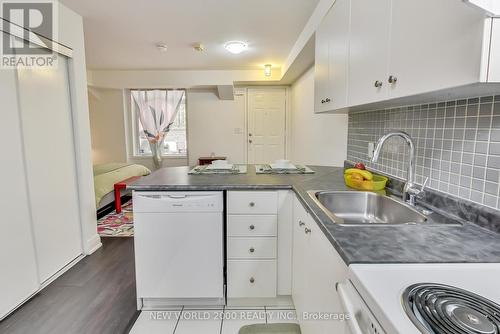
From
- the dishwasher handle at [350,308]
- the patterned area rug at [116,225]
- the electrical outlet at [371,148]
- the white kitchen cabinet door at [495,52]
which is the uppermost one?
the white kitchen cabinet door at [495,52]

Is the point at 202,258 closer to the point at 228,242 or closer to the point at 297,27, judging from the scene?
the point at 228,242

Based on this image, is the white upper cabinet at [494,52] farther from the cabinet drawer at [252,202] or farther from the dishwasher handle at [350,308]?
the cabinet drawer at [252,202]

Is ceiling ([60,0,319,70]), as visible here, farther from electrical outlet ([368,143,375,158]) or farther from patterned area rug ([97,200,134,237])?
patterned area rug ([97,200,134,237])

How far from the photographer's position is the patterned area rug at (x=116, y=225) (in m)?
3.12

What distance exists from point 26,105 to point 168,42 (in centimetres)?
191

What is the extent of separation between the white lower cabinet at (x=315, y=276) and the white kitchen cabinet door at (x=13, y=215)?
1.82m

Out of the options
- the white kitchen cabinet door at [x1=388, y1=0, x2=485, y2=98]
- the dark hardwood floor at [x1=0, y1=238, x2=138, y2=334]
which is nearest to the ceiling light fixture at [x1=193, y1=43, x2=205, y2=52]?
the dark hardwood floor at [x1=0, y1=238, x2=138, y2=334]

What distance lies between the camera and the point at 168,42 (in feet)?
11.1

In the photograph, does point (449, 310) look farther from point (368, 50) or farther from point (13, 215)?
point (13, 215)

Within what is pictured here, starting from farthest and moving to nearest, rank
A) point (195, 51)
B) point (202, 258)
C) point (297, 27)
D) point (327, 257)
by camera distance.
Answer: point (195, 51), point (297, 27), point (202, 258), point (327, 257)

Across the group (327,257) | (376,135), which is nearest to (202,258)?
(327,257)

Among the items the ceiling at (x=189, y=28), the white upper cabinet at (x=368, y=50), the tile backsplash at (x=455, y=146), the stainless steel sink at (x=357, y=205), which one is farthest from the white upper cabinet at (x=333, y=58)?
the ceiling at (x=189, y=28)

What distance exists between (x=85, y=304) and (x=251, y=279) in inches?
46.0

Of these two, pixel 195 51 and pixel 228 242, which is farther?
pixel 195 51
